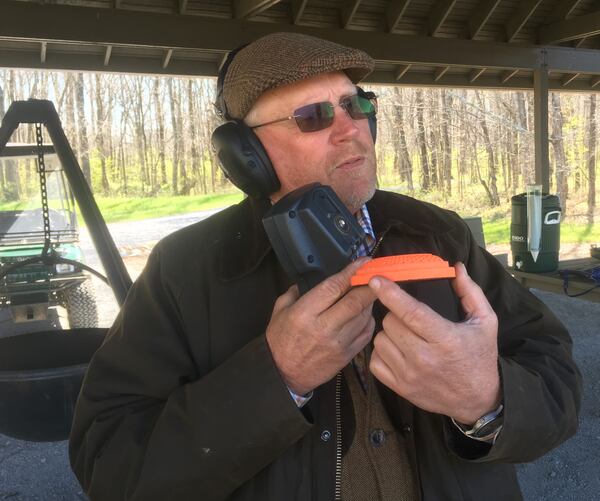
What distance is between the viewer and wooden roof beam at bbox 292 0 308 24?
199 inches

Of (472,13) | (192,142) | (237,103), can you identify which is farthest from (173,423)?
(192,142)

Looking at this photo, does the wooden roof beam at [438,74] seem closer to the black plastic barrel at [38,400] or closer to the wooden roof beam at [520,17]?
the wooden roof beam at [520,17]

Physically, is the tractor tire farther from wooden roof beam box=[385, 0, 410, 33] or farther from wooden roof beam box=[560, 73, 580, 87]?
wooden roof beam box=[560, 73, 580, 87]

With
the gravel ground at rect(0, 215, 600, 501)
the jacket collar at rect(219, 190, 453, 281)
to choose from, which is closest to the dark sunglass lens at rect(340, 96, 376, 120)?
the jacket collar at rect(219, 190, 453, 281)

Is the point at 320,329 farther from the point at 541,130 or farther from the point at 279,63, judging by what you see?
the point at 541,130

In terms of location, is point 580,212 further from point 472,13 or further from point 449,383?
point 449,383

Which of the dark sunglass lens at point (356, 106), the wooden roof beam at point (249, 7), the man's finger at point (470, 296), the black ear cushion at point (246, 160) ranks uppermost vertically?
the wooden roof beam at point (249, 7)

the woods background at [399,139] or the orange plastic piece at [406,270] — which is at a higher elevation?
the woods background at [399,139]

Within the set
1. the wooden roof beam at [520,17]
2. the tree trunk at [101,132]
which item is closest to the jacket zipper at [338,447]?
the wooden roof beam at [520,17]

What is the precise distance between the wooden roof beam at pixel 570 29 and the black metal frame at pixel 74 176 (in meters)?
5.56

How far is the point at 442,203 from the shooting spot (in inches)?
755

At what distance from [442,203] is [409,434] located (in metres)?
18.6

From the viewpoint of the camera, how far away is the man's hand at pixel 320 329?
90 cm

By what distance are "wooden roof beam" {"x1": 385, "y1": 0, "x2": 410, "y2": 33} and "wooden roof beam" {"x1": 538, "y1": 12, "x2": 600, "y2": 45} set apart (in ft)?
6.52
